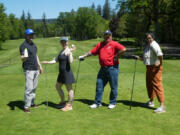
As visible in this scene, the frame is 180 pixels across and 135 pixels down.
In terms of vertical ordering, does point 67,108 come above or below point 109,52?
below

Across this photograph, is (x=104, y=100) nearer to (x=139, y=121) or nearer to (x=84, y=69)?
(x=139, y=121)

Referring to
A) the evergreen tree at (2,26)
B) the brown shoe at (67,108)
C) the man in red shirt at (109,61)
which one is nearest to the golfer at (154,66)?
the man in red shirt at (109,61)

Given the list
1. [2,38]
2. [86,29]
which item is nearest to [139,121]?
[2,38]

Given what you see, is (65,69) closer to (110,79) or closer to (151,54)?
(110,79)

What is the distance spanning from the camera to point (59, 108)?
6289 millimetres

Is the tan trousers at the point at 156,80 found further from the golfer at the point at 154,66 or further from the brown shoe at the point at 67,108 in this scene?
the brown shoe at the point at 67,108

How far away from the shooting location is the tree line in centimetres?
2705

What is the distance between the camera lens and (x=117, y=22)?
224 ft

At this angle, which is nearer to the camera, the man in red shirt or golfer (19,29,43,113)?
golfer (19,29,43,113)

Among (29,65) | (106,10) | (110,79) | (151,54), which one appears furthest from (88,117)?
(106,10)

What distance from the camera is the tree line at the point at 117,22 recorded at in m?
27.0

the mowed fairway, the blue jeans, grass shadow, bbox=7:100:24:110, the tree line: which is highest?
the tree line

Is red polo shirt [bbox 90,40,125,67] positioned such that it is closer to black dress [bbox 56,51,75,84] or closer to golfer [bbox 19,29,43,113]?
black dress [bbox 56,51,75,84]

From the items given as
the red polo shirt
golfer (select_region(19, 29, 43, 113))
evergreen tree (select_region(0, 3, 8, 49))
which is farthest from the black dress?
evergreen tree (select_region(0, 3, 8, 49))
